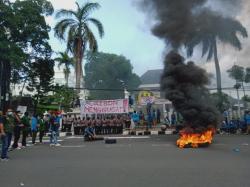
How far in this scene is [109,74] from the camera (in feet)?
286

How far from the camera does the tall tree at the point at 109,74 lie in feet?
285

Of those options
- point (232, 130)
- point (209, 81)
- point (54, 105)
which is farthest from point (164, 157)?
point (54, 105)

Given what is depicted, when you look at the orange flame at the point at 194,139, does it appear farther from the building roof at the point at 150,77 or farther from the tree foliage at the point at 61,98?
the building roof at the point at 150,77

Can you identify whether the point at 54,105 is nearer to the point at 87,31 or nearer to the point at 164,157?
the point at 87,31

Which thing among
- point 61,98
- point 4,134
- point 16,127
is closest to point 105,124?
point 16,127

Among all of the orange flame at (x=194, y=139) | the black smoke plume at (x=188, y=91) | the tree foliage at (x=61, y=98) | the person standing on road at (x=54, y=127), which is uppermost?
the tree foliage at (x=61, y=98)

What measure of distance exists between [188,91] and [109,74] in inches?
2643

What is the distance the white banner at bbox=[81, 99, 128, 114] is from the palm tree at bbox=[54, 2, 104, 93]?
8.46 m

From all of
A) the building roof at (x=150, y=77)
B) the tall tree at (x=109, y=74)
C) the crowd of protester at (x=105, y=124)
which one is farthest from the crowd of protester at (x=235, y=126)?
the tall tree at (x=109, y=74)

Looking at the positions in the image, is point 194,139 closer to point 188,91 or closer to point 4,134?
point 188,91

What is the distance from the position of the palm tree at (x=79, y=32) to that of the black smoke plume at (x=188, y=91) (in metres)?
21.7

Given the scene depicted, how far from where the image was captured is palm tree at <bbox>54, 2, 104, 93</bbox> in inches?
1666

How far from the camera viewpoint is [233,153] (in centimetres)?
1514

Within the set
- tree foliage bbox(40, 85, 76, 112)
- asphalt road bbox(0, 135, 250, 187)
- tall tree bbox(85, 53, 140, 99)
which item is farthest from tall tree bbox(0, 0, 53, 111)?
tall tree bbox(85, 53, 140, 99)
